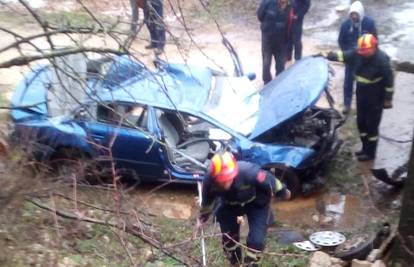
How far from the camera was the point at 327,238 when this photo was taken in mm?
7445

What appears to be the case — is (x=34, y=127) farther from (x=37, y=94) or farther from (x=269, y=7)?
(x=269, y=7)

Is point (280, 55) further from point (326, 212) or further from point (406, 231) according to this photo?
point (406, 231)

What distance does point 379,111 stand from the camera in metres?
9.04

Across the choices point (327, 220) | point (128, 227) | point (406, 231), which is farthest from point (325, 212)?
point (128, 227)

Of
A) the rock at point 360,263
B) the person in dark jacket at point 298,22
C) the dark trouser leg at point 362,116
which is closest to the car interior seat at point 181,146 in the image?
the dark trouser leg at point 362,116

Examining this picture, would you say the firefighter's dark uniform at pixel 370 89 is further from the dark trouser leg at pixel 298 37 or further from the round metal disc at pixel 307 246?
the dark trouser leg at pixel 298 37

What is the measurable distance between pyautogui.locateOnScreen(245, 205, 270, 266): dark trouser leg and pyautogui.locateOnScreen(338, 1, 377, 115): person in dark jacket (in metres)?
3.88

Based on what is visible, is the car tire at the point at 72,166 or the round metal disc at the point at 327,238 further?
the round metal disc at the point at 327,238

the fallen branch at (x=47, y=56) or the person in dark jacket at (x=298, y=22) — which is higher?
the fallen branch at (x=47, y=56)

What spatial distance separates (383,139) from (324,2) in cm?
704

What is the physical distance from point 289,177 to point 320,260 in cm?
147

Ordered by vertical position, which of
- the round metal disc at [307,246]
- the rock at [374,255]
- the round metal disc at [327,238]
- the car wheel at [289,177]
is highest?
the car wheel at [289,177]

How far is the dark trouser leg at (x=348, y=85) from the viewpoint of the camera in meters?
10.1

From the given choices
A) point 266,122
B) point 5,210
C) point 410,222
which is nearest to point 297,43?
point 266,122
